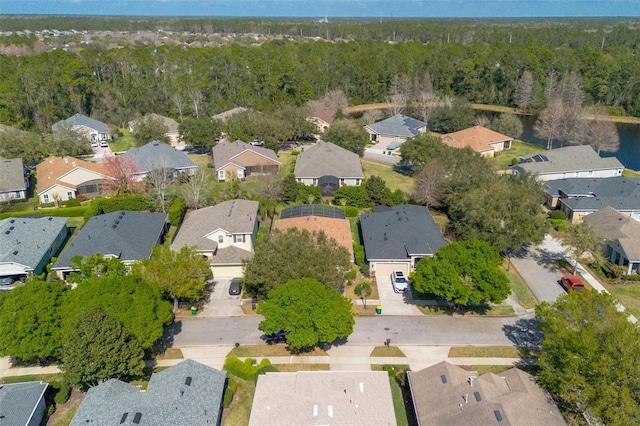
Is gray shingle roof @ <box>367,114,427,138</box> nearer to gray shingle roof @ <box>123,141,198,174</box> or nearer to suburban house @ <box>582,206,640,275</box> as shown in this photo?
gray shingle roof @ <box>123,141,198,174</box>

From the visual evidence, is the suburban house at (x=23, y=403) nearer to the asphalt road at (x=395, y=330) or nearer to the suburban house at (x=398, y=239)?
the asphalt road at (x=395, y=330)

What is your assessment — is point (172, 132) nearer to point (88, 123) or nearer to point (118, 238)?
point (88, 123)

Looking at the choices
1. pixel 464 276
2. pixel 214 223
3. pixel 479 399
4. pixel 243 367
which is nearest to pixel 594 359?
pixel 479 399

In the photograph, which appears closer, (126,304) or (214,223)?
(126,304)

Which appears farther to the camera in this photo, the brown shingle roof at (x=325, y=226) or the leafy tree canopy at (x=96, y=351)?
the brown shingle roof at (x=325, y=226)

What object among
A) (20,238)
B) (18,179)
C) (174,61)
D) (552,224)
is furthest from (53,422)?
(174,61)

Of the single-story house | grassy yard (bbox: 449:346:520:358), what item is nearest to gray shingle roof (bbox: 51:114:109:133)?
the single-story house

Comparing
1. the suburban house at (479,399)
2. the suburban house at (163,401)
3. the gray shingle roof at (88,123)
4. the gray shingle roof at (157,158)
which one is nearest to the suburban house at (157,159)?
the gray shingle roof at (157,158)
